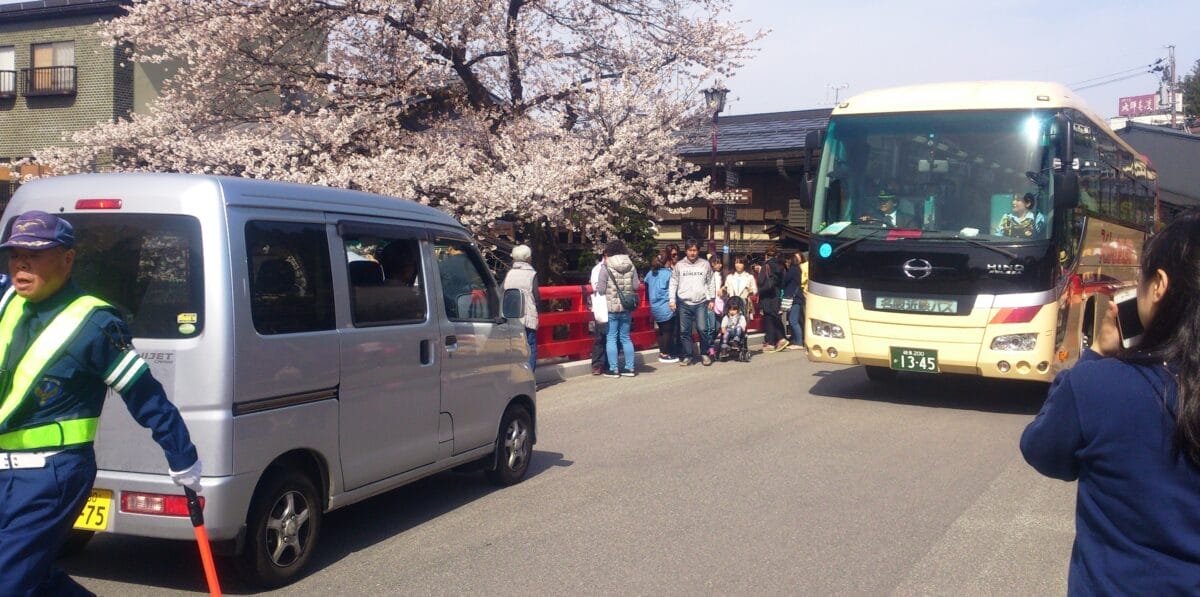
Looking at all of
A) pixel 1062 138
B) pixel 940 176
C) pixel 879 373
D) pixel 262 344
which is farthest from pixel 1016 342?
pixel 262 344

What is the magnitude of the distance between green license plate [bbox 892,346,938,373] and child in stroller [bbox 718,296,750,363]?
475 centimetres

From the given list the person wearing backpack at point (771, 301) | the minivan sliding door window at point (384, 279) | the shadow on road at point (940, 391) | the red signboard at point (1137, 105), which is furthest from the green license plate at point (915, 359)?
the red signboard at point (1137, 105)

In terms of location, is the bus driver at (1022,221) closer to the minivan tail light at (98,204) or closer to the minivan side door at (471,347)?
the minivan side door at (471,347)

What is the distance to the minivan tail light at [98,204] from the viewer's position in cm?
483

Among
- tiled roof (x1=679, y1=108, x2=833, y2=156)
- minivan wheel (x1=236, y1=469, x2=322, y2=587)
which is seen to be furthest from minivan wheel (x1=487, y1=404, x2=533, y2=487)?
tiled roof (x1=679, y1=108, x2=833, y2=156)

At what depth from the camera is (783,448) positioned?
8.77 meters

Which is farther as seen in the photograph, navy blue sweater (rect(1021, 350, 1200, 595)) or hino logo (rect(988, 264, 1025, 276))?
hino logo (rect(988, 264, 1025, 276))

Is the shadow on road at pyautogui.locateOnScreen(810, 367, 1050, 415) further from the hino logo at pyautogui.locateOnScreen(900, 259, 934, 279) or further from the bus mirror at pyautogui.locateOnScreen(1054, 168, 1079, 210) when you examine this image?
the bus mirror at pyautogui.locateOnScreen(1054, 168, 1079, 210)

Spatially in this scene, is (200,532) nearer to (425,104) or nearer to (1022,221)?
(1022,221)

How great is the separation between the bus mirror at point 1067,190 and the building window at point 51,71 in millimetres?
26060

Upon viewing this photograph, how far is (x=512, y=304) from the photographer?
7.14 metres

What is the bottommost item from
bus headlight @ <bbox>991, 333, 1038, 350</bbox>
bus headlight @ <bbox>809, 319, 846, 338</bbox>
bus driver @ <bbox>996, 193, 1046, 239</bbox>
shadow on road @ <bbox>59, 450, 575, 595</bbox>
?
shadow on road @ <bbox>59, 450, 575, 595</bbox>

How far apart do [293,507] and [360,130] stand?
478 inches

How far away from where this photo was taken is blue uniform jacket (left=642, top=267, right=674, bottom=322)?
14.9m
